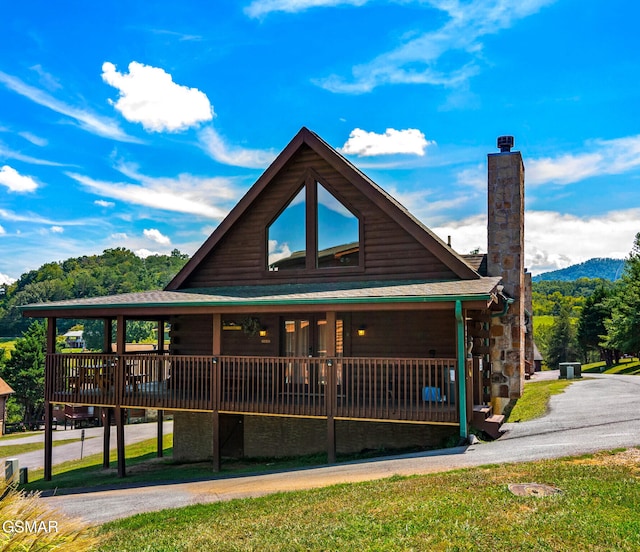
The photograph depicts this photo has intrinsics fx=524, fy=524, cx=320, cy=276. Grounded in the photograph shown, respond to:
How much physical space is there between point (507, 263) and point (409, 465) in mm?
7290

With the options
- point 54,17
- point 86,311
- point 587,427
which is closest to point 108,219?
point 54,17

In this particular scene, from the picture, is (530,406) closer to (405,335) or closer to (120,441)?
(405,335)

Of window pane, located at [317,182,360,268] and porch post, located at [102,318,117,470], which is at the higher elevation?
window pane, located at [317,182,360,268]

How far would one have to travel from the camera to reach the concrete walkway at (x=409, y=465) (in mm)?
7840

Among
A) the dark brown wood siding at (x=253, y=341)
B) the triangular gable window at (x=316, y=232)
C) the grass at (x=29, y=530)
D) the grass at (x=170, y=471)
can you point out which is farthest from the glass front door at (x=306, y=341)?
the grass at (x=29, y=530)

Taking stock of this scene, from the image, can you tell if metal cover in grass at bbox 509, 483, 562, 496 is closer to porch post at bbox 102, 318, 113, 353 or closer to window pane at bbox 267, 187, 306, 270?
window pane at bbox 267, 187, 306, 270

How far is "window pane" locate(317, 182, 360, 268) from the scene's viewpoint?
13.4 metres

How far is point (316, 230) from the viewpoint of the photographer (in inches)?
538

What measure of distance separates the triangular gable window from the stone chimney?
381 centimetres

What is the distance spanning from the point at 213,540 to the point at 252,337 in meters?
8.72

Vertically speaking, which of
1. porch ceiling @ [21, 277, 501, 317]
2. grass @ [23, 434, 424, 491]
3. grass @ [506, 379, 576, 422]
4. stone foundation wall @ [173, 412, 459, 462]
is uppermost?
porch ceiling @ [21, 277, 501, 317]

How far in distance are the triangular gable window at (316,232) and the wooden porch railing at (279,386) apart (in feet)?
8.99

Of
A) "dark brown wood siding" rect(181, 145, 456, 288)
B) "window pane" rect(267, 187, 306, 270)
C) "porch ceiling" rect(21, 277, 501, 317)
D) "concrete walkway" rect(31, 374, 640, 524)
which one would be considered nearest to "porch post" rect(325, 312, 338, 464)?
"porch ceiling" rect(21, 277, 501, 317)

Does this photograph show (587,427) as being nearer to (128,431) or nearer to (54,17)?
(54,17)
